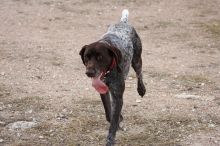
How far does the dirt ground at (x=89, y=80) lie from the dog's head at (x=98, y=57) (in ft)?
4.19

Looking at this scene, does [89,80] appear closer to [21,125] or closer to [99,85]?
[21,125]

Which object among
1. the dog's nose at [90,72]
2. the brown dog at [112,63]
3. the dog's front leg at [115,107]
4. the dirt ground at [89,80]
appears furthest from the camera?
the dirt ground at [89,80]

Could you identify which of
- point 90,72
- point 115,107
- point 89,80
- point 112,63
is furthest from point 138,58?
point 90,72

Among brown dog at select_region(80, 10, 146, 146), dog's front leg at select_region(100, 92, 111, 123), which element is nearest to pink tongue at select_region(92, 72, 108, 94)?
brown dog at select_region(80, 10, 146, 146)

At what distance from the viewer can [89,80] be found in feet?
31.6

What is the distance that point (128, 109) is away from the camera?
8289 mm

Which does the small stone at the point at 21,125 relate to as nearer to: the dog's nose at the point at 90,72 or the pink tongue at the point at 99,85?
the pink tongue at the point at 99,85

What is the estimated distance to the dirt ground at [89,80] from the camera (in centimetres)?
754

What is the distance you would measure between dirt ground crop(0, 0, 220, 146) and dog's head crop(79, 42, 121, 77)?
4.19ft

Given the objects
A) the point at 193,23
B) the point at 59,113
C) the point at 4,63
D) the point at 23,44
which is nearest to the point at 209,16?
the point at 193,23

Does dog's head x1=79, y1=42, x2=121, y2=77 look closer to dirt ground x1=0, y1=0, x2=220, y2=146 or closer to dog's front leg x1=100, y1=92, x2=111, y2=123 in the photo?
dog's front leg x1=100, y1=92, x2=111, y2=123

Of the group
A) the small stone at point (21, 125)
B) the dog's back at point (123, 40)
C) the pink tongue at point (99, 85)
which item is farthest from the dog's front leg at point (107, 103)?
the small stone at point (21, 125)

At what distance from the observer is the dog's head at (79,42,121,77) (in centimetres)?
637

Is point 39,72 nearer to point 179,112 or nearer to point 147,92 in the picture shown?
point 147,92
